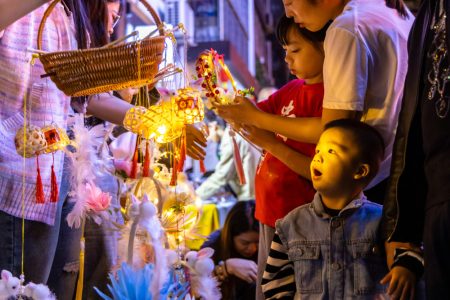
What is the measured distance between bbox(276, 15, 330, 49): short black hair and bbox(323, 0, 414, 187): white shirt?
166 millimetres

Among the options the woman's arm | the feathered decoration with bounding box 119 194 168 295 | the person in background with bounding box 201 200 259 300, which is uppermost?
the woman's arm

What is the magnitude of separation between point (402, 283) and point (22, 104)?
1226mm

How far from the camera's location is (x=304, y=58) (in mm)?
2256

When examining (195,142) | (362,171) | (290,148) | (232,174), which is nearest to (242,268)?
(195,142)

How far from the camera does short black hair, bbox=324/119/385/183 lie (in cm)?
192

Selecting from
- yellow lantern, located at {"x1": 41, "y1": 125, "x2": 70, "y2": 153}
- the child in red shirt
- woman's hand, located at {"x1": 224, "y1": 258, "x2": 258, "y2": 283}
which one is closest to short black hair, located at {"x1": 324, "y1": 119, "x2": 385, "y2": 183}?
the child in red shirt

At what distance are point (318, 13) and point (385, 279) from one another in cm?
90

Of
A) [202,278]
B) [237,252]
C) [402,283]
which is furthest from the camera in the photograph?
[237,252]

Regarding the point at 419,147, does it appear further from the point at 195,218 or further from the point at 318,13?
the point at 195,218

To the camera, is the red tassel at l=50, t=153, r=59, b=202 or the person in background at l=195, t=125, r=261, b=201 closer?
the red tassel at l=50, t=153, r=59, b=202

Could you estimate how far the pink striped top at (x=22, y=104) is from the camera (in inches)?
79.2

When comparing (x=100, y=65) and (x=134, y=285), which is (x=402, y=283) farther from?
(x=100, y=65)

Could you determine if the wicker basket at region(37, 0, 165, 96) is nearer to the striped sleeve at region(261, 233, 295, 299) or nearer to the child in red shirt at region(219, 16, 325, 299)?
the child in red shirt at region(219, 16, 325, 299)

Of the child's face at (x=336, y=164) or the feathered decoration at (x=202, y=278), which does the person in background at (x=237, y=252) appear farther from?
the child's face at (x=336, y=164)
